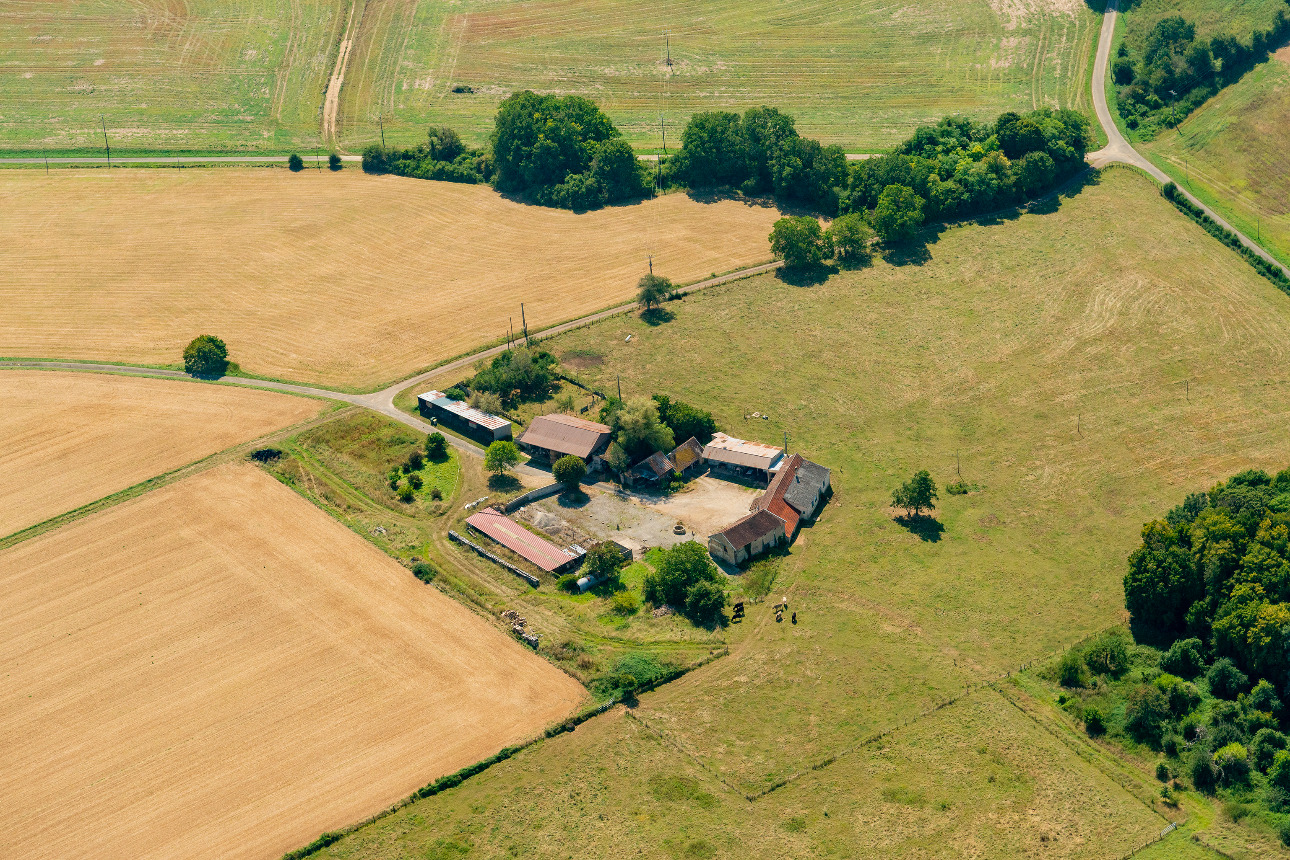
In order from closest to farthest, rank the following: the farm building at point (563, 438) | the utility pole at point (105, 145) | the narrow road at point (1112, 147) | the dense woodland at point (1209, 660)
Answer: the dense woodland at point (1209, 660) < the farm building at point (563, 438) < the narrow road at point (1112, 147) < the utility pole at point (105, 145)

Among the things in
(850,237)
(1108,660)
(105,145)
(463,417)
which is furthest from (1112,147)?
(105,145)

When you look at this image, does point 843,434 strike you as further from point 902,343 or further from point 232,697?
point 232,697

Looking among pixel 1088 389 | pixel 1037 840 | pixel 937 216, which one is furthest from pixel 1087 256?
pixel 1037 840

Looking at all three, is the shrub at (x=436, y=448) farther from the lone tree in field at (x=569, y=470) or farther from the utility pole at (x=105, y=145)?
the utility pole at (x=105, y=145)

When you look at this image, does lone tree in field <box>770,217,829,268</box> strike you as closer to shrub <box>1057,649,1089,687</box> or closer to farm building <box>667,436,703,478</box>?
farm building <box>667,436,703,478</box>

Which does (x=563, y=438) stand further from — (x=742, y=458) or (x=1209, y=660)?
(x=1209, y=660)

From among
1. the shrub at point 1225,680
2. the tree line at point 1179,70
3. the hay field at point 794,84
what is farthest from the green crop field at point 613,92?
the shrub at point 1225,680

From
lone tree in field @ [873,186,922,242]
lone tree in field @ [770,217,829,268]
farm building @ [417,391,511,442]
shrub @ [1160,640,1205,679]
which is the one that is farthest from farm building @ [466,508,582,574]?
lone tree in field @ [873,186,922,242]
